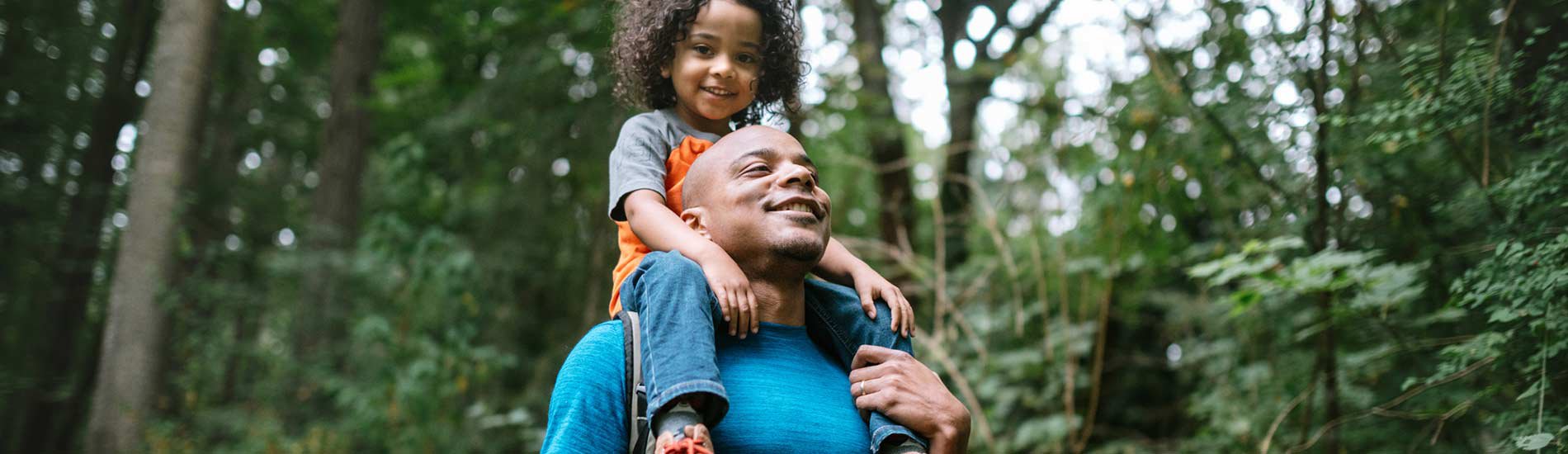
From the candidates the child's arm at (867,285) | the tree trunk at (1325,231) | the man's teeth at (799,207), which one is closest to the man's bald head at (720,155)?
the man's teeth at (799,207)

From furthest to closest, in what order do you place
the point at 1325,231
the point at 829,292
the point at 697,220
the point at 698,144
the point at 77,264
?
the point at 77,264
the point at 1325,231
the point at 698,144
the point at 829,292
the point at 697,220

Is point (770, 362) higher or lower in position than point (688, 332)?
lower

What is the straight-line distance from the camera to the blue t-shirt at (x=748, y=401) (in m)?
1.97

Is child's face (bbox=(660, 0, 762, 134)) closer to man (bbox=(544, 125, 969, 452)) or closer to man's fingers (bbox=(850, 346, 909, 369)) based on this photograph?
man (bbox=(544, 125, 969, 452))

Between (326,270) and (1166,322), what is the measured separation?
7.40 metres

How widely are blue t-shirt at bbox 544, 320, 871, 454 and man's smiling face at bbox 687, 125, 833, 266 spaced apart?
0.70ft

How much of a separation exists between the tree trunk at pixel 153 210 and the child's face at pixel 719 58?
764 cm

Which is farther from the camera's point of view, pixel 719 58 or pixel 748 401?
pixel 719 58

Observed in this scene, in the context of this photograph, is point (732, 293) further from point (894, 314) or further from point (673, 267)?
point (894, 314)

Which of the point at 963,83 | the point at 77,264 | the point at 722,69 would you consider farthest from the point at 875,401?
the point at 77,264

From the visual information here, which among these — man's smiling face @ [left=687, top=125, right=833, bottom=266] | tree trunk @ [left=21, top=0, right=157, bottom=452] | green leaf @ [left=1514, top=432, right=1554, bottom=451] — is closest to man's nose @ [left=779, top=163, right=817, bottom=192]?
man's smiling face @ [left=687, top=125, right=833, bottom=266]

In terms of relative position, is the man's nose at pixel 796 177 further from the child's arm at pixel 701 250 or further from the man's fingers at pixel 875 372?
the man's fingers at pixel 875 372

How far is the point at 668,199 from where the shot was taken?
248cm

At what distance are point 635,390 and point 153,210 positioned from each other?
8.16 metres
